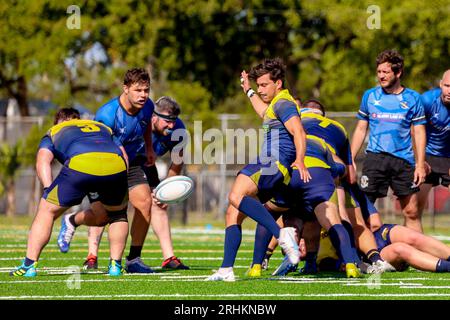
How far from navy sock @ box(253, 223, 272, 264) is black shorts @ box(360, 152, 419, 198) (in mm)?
2594

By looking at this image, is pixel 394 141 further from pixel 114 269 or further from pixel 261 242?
pixel 114 269

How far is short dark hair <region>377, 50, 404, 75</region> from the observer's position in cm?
1128

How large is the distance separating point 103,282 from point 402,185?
14.7 ft

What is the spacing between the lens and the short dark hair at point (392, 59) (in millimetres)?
11281

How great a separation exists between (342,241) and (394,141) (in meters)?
3.12

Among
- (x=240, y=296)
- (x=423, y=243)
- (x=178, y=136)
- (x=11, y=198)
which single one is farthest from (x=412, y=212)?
(x=11, y=198)

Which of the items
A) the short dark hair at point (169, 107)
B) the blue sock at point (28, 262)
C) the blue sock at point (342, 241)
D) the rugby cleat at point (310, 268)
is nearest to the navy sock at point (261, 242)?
the rugby cleat at point (310, 268)

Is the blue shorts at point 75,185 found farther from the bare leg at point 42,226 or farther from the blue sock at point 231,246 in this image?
the blue sock at point 231,246

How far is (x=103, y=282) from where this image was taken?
8852mm

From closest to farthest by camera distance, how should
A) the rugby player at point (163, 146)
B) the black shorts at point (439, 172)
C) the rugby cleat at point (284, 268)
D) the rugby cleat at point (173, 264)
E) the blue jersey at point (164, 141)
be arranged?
the rugby cleat at point (284, 268), the rugby cleat at point (173, 264), the rugby player at point (163, 146), the blue jersey at point (164, 141), the black shorts at point (439, 172)

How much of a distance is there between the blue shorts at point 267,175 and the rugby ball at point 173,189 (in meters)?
1.55

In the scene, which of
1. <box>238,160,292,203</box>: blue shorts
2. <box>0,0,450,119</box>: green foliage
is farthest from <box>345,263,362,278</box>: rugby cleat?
<box>0,0,450,119</box>: green foliage

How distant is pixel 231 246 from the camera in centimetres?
902
